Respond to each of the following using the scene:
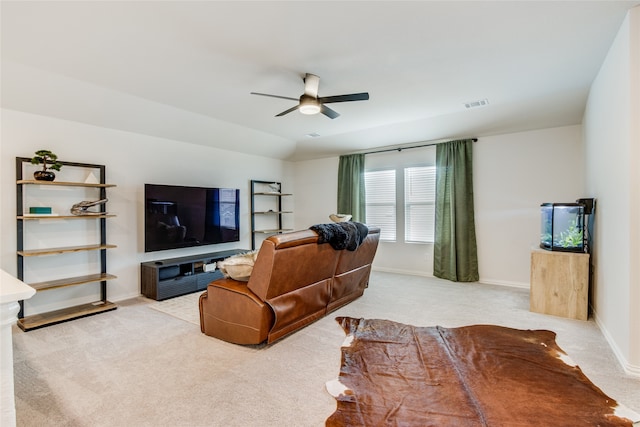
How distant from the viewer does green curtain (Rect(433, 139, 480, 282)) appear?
5176mm

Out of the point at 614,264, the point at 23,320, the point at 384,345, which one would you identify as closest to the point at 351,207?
the point at 384,345

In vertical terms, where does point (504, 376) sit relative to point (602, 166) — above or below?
below

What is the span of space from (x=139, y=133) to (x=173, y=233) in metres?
1.58

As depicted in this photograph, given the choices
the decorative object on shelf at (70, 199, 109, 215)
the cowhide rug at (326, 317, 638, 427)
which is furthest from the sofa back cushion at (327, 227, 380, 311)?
the decorative object on shelf at (70, 199, 109, 215)

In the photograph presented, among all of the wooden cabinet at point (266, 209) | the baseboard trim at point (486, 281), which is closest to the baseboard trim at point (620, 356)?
the baseboard trim at point (486, 281)

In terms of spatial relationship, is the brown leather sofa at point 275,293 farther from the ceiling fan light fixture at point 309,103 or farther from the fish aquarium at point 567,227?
the fish aquarium at point 567,227

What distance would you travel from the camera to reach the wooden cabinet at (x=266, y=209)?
6.50m

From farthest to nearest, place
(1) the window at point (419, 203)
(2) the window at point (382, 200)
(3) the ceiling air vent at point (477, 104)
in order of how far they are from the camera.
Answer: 1. (2) the window at point (382, 200)
2. (1) the window at point (419, 203)
3. (3) the ceiling air vent at point (477, 104)

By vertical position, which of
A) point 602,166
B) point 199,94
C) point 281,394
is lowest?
point 281,394

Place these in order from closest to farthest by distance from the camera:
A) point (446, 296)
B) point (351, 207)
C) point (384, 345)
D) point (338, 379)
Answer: point (338, 379) → point (384, 345) → point (446, 296) → point (351, 207)

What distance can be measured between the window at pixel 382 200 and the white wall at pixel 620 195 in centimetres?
325

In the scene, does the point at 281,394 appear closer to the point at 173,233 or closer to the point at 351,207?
the point at 173,233

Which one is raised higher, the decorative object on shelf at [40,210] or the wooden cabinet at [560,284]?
the decorative object on shelf at [40,210]

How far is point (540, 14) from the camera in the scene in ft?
7.55
